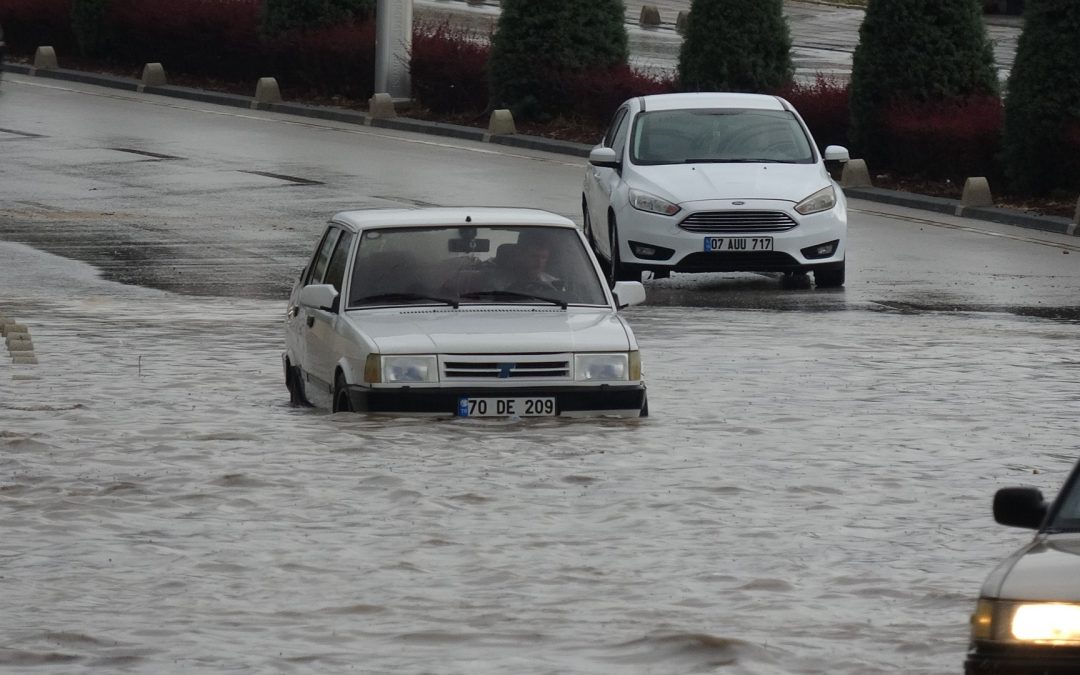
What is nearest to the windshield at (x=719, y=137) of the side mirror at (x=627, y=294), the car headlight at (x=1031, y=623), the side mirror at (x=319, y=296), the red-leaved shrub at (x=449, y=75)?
the side mirror at (x=627, y=294)

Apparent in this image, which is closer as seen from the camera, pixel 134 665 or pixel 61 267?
pixel 134 665

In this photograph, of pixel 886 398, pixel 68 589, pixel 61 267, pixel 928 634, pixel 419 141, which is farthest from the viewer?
pixel 419 141

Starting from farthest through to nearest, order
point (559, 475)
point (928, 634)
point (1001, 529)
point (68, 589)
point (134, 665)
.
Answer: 1. point (559, 475)
2. point (1001, 529)
3. point (68, 589)
4. point (928, 634)
5. point (134, 665)

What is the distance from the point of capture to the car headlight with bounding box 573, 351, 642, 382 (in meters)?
12.4

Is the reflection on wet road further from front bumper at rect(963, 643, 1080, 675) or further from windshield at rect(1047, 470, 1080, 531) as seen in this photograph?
front bumper at rect(963, 643, 1080, 675)

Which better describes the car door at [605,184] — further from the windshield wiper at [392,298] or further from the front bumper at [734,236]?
the windshield wiper at [392,298]

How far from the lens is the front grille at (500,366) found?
1232cm

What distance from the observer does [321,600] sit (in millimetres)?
8578

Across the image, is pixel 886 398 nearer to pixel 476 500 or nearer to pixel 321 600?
pixel 476 500

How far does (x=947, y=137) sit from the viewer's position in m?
29.7

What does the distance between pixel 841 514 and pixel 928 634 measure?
2.43 metres

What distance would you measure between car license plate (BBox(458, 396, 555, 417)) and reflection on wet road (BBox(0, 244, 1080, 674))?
4.0 inches

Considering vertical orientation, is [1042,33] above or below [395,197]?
above

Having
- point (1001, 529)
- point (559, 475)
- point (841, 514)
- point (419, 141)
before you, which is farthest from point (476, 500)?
point (419, 141)
